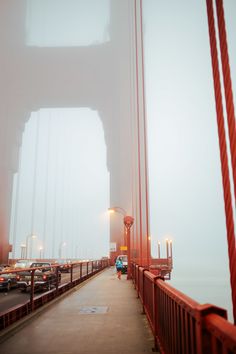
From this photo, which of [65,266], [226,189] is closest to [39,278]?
[65,266]

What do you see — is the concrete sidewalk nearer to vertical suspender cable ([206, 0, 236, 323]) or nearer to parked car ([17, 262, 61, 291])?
vertical suspender cable ([206, 0, 236, 323])

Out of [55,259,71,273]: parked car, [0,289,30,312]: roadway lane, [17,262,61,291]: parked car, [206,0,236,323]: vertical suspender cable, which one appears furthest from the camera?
[55,259,71,273]: parked car

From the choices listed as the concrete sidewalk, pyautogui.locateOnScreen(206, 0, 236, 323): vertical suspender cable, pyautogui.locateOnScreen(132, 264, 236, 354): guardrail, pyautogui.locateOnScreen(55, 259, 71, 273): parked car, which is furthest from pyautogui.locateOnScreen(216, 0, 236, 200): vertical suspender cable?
pyautogui.locateOnScreen(55, 259, 71, 273): parked car

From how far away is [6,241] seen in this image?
157 ft

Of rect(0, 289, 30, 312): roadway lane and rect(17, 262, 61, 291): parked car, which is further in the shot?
rect(17, 262, 61, 291): parked car

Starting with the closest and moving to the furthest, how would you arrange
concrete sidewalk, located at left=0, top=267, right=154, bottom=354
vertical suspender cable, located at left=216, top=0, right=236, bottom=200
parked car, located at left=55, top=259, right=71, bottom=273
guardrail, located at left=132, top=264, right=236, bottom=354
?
1. guardrail, located at left=132, top=264, right=236, bottom=354
2. vertical suspender cable, located at left=216, top=0, right=236, bottom=200
3. concrete sidewalk, located at left=0, top=267, right=154, bottom=354
4. parked car, located at left=55, top=259, right=71, bottom=273

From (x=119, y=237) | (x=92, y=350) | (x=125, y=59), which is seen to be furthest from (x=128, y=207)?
(x=125, y=59)

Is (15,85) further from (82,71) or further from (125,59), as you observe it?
(125,59)

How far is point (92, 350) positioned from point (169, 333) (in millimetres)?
1699

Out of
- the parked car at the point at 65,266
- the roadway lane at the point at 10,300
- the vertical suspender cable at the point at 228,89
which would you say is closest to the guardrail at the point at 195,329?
the vertical suspender cable at the point at 228,89

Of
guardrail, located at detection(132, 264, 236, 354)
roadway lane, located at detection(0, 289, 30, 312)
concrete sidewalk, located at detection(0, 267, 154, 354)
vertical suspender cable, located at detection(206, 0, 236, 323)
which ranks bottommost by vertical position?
roadway lane, located at detection(0, 289, 30, 312)

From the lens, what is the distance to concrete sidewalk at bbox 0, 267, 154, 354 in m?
4.88

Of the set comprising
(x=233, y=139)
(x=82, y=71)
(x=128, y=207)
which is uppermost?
(x=82, y=71)

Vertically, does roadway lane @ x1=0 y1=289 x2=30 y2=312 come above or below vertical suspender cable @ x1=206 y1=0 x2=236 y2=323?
below
